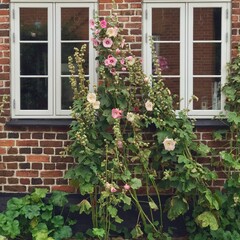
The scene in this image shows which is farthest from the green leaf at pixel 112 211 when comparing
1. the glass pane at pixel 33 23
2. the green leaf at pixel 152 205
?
the glass pane at pixel 33 23

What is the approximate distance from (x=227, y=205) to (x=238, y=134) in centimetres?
77

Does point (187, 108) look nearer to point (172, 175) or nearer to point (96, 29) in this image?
point (172, 175)

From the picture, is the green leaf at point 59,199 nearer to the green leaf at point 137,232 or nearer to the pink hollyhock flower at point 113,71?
the green leaf at point 137,232

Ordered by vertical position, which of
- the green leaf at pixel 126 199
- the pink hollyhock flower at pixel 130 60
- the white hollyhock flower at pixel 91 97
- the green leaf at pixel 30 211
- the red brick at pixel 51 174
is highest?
the pink hollyhock flower at pixel 130 60

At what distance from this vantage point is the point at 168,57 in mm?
7844

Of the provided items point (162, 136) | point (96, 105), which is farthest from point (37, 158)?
point (162, 136)

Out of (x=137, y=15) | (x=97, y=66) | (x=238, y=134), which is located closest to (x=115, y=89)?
(x=97, y=66)

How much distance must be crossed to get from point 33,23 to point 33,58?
39cm

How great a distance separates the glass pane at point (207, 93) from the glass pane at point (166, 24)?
0.56 metres

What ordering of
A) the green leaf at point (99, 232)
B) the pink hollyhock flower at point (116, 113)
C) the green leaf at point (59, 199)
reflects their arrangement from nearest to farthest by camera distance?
the green leaf at point (99, 232) < the pink hollyhock flower at point (116, 113) < the green leaf at point (59, 199)

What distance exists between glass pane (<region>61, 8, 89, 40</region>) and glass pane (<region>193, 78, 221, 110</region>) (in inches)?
53.6

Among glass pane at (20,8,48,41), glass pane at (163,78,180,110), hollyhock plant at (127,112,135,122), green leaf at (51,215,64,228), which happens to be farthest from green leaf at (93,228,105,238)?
glass pane at (20,8,48,41)

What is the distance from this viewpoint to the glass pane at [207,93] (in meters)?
7.84

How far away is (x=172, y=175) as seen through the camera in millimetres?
7473
